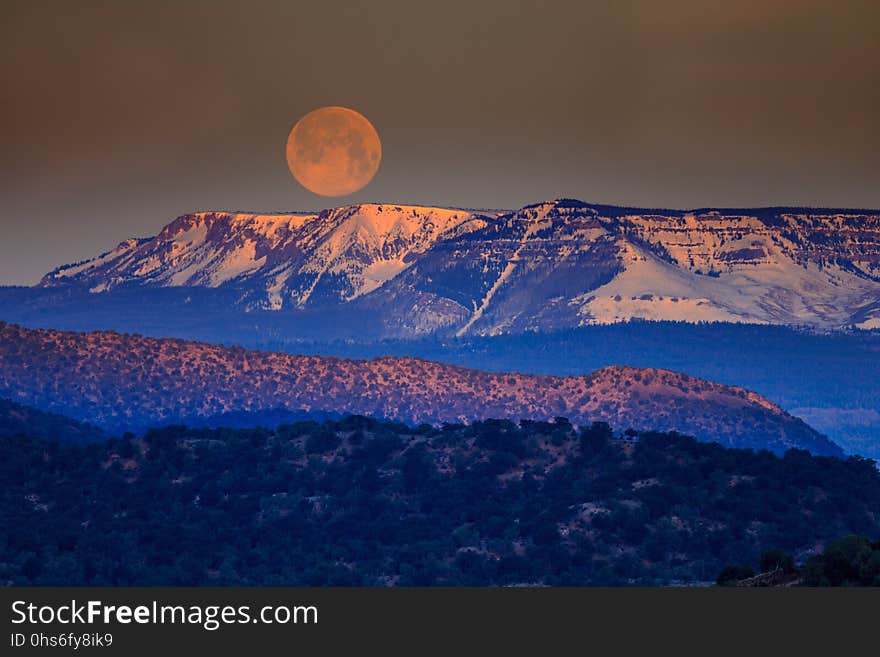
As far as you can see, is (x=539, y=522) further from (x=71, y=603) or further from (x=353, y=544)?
(x=71, y=603)

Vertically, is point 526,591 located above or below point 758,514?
below

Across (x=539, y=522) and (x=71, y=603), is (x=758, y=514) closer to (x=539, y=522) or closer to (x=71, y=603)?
(x=539, y=522)

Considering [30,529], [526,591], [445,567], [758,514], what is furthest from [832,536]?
[526,591]

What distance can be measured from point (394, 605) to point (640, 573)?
94870 mm

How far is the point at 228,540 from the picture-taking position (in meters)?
198

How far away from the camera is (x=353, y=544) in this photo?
196 m

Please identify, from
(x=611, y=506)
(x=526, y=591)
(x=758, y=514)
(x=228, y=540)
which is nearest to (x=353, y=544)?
(x=228, y=540)

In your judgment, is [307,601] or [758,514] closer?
[307,601]

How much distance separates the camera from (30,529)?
18675 cm

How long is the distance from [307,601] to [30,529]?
107m

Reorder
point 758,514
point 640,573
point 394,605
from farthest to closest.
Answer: point 758,514
point 640,573
point 394,605

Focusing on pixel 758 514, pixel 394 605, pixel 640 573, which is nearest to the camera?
pixel 394 605

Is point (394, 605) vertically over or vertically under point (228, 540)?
under

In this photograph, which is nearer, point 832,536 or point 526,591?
point 526,591
